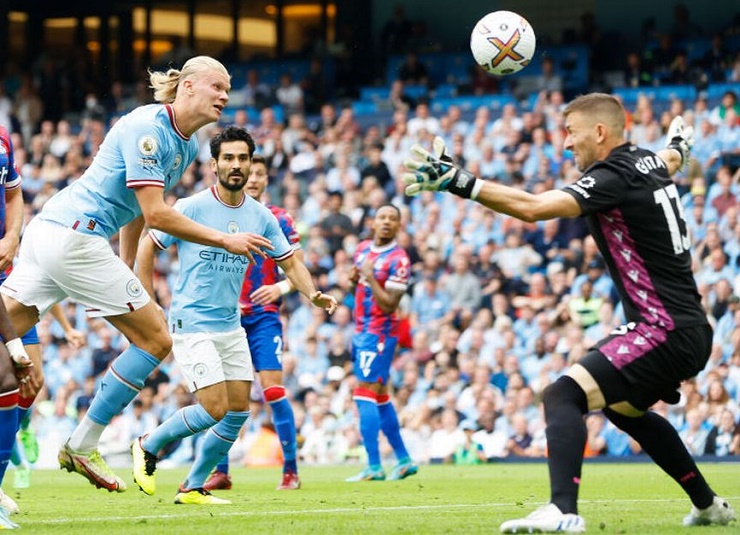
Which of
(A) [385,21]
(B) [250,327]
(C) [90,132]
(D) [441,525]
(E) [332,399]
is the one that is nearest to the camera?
(D) [441,525]

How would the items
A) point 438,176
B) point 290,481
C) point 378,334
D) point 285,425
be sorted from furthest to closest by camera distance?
point 378,334 → point 285,425 → point 290,481 → point 438,176

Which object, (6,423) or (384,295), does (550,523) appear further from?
(384,295)

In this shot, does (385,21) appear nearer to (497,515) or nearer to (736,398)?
(736,398)

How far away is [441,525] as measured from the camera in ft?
24.9

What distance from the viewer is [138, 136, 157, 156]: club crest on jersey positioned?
8102 mm

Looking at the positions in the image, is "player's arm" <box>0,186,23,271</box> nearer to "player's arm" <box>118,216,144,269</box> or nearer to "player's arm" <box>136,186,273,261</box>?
"player's arm" <box>118,216,144,269</box>

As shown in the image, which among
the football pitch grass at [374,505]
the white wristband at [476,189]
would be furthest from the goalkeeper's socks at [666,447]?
the white wristband at [476,189]

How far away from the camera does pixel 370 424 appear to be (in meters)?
13.3

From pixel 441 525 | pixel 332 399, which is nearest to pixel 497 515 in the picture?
Answer: pixel 441 525

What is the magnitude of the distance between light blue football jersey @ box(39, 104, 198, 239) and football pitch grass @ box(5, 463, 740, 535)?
187 centimetres

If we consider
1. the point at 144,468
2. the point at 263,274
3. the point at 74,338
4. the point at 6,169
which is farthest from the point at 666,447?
the point at 74,338

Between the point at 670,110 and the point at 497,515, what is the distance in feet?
44.5

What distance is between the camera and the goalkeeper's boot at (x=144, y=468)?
8844 millimetres

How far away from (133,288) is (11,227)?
3.23 ft
